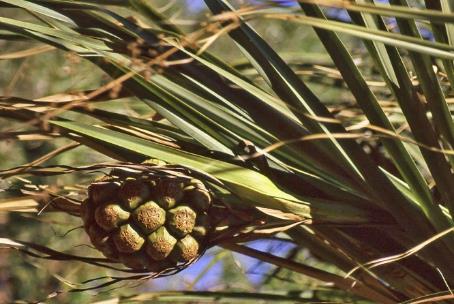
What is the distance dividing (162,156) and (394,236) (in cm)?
23

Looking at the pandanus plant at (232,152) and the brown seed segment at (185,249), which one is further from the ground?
the pandanus plant at (232,152)

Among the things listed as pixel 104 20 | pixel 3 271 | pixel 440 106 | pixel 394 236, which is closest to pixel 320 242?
pixel 394 236

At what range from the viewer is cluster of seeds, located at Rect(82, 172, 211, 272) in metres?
0.74

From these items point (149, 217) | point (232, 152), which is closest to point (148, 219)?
point (149, 217)

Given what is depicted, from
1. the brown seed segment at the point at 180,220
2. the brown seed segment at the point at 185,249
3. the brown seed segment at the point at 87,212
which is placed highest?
the brown seed segment at the point at 87,212

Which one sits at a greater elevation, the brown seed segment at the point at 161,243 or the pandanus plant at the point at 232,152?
the pandanus plant at the point at 232,152

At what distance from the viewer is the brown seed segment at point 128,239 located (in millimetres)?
738

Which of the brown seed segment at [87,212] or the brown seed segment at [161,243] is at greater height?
the brown seed segment at [87,212]

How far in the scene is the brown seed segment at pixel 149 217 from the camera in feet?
2.42

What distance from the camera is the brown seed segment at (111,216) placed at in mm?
738

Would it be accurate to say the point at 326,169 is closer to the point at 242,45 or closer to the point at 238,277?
the point at 242,45

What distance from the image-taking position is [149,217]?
74 cm

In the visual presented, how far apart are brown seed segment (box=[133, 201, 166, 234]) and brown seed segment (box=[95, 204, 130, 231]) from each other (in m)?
0.01

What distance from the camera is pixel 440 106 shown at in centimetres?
75
